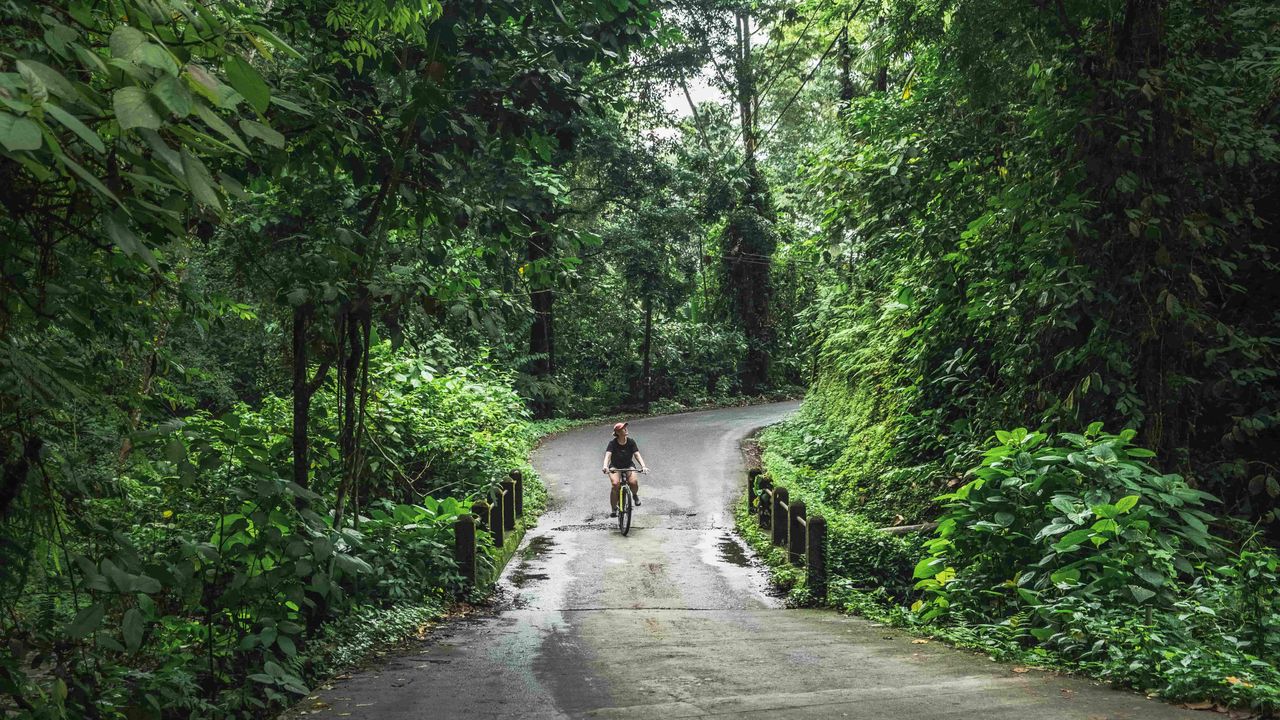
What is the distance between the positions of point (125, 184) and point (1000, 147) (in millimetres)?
10861

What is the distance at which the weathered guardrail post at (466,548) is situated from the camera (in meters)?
10.9

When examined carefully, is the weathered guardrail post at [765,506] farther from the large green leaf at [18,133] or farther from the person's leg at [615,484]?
the large green leaf at [18,133]

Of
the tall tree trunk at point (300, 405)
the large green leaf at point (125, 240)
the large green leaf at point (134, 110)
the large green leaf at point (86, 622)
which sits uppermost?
the large green leaf at point (134, 110)

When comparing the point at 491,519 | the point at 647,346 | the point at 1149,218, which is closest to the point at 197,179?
the point at 1149,218

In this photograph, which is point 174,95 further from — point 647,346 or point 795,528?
point 647,346

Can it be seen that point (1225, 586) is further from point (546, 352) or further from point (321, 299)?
point (546, 352)

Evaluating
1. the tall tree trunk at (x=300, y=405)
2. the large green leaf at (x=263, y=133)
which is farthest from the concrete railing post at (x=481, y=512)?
the large green leaf at (x=263, y=133)

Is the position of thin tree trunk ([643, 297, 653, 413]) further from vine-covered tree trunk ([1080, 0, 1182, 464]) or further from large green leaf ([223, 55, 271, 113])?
large green leaf ([223, 55, 271, 113])

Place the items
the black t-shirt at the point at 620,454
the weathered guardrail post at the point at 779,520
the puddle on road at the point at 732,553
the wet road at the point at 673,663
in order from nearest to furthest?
the wet road at the point at 673,663, the puddle on road at the point at 732,553, the weathered guardrail post at the point at 779,520, the black t-shirt at the point at 620,454

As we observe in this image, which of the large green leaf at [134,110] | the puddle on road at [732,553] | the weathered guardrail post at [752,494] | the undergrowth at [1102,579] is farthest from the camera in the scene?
the weathered guardrail post at [752,494]

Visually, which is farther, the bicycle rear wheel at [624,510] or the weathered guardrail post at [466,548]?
the bicycle rear wheel at [624,510]

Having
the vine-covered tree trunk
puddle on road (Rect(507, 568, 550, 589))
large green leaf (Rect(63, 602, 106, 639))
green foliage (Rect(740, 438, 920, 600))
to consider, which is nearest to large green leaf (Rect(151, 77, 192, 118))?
large green leaf (Rect(63, 602, 106, 639))

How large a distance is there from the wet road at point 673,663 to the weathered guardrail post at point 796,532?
606 mm

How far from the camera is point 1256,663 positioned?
5.43 meters
